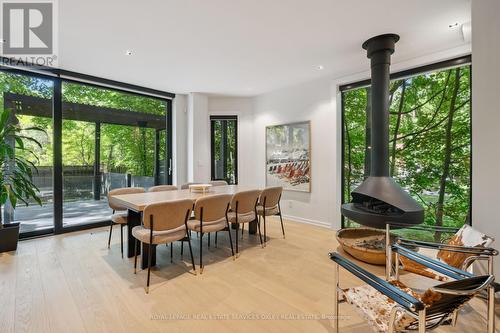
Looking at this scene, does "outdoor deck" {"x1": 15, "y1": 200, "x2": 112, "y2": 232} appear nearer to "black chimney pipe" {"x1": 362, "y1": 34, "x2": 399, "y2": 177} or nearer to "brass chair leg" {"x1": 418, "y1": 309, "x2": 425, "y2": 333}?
"black chimney pipe" {"x1": 362, "y1": 34, "x2": 399, "y2": 177}

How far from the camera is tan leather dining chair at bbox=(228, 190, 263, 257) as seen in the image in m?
3.09

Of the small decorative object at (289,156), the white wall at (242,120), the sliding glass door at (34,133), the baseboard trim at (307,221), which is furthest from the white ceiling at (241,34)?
the baseboard trim at (307,221)

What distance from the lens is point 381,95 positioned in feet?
9.46

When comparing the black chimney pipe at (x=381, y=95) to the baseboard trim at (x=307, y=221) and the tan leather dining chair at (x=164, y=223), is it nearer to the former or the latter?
the baseboard trim at (x=307, y=221)

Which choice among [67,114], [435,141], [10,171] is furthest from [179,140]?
[435,141]

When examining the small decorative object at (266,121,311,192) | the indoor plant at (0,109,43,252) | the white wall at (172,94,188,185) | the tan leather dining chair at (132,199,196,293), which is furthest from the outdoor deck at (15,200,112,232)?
the small decorative object at (266,121,311,192)

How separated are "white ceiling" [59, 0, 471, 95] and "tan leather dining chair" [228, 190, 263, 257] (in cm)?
194

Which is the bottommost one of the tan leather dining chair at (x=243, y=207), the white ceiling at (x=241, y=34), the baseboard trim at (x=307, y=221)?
the baseboard trim at (x=307, y=221)

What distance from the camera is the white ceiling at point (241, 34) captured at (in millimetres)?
2318

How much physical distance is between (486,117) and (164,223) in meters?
3.11

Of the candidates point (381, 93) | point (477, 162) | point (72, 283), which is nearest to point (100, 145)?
point (72, 283)

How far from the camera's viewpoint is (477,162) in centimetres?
216

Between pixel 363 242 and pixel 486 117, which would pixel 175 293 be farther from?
pixel 486 117

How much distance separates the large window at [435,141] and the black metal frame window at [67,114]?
4536 mm
